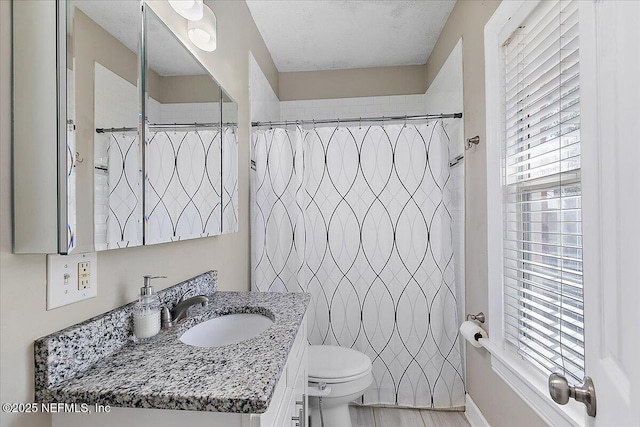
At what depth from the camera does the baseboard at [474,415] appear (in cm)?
186

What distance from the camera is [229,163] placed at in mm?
1772

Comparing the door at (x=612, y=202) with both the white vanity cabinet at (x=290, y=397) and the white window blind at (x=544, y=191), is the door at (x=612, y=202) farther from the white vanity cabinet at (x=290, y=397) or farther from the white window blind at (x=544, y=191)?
the white vanity cabinet at (x=290, y=397)

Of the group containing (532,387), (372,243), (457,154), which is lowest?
(532,387)

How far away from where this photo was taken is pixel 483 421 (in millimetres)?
1850

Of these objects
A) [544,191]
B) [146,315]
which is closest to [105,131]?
[146,315]

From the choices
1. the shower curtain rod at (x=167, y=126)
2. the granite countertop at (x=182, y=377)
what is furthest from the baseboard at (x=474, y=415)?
the shower curtain rod at (x=167, y=126)

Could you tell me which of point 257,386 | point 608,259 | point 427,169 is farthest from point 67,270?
point 427,169

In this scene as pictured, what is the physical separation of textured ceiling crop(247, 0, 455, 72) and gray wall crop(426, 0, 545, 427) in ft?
1.28

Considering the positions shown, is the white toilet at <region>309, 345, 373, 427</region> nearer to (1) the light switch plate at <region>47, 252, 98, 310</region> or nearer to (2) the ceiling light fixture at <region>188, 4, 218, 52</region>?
(1) the light switch plate at <region>47, 252, 98, 310</region>

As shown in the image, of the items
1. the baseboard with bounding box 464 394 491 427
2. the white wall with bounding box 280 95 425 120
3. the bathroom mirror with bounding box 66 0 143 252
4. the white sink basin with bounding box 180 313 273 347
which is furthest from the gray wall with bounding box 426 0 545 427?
the bathroom mirror with bounding box 66 0 143 252

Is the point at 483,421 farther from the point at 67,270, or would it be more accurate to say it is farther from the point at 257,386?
the point at 67,270

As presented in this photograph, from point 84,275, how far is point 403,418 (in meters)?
1.97

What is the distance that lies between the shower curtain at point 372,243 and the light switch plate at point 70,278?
4.26 ft

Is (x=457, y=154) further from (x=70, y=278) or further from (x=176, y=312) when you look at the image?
(x=70, y=278)
